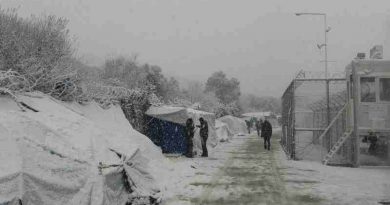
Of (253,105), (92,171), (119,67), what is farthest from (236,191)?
(253,105)

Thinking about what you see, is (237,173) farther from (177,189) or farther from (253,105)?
(253,105)

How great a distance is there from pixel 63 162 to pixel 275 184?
652cm

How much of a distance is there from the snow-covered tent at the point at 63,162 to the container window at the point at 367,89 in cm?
963

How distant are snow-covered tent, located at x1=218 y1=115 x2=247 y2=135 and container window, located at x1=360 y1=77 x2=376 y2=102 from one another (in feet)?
107

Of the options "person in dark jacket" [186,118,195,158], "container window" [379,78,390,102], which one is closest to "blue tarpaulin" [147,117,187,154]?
"person in dark jacket" [186,118,195,158]

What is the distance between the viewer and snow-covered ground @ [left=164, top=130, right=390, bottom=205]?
9.96m

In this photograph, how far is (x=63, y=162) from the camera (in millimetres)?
7344

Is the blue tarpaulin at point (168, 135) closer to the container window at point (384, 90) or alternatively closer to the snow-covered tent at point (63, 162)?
the container window at point (384, 90)

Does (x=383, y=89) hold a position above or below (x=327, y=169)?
above

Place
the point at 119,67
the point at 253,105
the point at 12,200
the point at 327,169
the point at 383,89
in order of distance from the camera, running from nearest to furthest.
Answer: the point at 12,200, the point at 327,169, the point at 383,89, the point at 119,67, the point at 253,105

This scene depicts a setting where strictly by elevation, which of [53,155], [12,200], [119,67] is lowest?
[12,200]

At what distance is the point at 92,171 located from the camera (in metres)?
7.55

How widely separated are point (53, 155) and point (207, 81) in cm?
9273

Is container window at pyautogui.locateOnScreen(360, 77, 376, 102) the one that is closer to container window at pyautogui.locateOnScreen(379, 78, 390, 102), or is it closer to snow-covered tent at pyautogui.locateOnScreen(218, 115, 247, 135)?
container window at pyautogui.locateOnScreen(379, 78, 390, 102)
